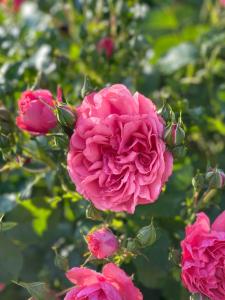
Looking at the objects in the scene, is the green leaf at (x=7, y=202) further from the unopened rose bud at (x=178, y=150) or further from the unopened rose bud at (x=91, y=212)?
the unopened rose bud at (x=178, y=150)

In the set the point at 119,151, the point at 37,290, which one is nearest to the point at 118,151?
the point at 119,151

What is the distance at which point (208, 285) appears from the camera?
3.12 ft

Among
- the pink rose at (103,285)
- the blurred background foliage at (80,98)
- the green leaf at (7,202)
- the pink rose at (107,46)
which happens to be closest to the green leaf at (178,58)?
the blurred background foliage at (80,98)

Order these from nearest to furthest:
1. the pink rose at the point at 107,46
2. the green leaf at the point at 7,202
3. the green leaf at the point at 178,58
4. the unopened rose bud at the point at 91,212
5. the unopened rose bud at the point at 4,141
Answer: the unopened rose bud at the point at 91,212 < the unopened rose bud at the point at 4,141 < the green leaf at the point at 7,202 < the pink rose at the point at 107,46 < the green leaf at the point at 178,58

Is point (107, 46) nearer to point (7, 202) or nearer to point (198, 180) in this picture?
point (7, 202)

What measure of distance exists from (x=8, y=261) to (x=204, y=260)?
0.42m

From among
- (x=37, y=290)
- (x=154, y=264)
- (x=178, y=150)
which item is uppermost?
(x=178, y=150)

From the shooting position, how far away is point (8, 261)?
1.21m

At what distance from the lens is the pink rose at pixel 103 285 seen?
3.03 feet

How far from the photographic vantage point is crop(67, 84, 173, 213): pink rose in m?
0.94

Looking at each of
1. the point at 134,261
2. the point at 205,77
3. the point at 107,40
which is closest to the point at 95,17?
the point at 107,40

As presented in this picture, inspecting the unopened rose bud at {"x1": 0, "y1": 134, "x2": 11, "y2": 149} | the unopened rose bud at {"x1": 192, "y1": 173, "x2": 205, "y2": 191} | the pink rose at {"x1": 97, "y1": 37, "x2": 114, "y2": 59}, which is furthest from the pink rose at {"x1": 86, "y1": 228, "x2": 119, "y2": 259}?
the pink rose at {"x1": 97, "y1": 37, "x2": 114, "y2": 59}

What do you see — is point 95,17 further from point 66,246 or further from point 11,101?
point 66,246

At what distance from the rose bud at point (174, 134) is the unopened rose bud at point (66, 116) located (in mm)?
146
